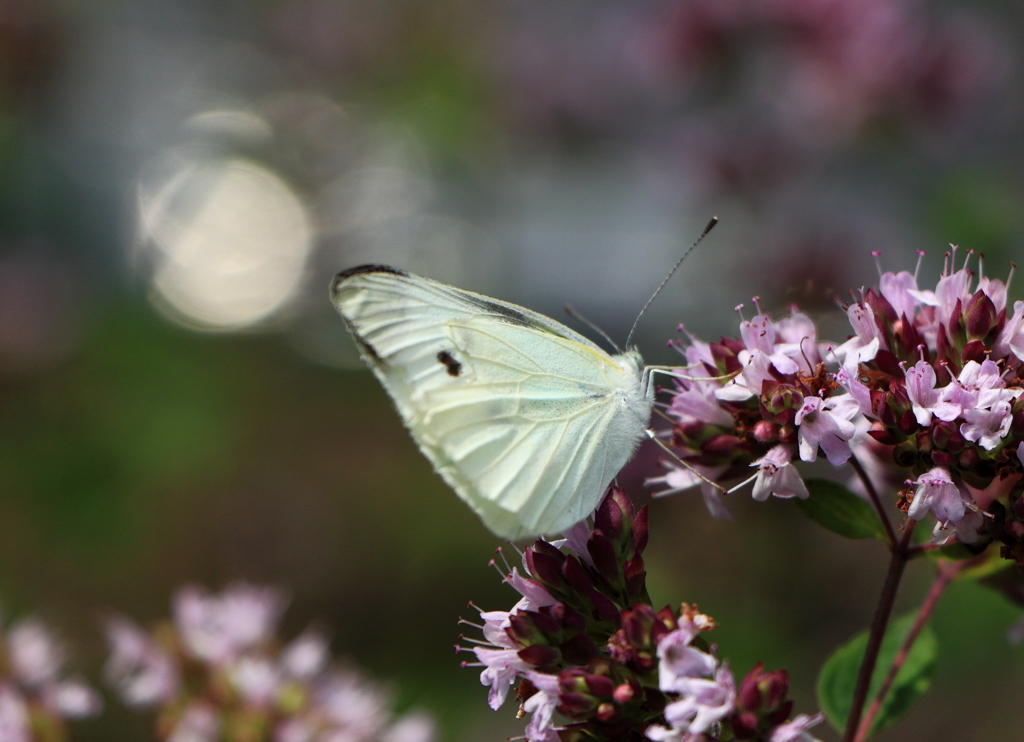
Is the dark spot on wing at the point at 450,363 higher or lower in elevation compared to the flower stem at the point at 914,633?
higher

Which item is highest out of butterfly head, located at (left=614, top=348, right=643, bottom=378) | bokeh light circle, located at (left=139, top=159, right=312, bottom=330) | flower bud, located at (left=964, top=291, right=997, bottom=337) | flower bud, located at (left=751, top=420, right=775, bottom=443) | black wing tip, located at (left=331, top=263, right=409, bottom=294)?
bokeh light circle, located at (left=139, top=159, right=312, bottom=330)

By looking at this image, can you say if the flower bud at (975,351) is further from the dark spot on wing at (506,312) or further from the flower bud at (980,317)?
the dark spot on wing at (506,312)

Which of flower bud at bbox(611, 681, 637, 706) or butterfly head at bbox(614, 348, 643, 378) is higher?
butterfly head at bbox(614, 348, 643, 378)

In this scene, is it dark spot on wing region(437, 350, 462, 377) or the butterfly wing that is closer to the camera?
the butterfly wing

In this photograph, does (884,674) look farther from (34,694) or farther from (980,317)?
(34,694)

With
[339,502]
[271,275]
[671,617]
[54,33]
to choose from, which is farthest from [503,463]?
[271,275]

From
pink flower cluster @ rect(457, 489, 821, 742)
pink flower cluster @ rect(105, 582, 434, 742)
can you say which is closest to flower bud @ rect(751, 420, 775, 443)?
pink flower cluster @ rect(457, 489, 821, 742)

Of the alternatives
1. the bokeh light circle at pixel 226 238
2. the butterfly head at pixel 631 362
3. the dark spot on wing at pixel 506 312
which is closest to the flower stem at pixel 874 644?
the butterfly head at pixel 631 362

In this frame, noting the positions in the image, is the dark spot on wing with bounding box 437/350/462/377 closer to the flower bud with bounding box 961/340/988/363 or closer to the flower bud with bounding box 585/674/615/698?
the flower bud with bounding box 585/674/615/698
